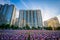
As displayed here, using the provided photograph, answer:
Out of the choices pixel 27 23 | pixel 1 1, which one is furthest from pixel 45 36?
pixel 27 23

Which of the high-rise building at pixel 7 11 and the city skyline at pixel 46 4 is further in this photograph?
the high-rise building at pixel 7 11

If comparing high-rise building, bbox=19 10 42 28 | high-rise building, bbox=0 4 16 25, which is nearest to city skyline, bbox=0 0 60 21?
high-rise building, bbox=0 4 16 25

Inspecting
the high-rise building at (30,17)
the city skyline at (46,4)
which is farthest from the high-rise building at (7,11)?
the city skyline at (46,4)

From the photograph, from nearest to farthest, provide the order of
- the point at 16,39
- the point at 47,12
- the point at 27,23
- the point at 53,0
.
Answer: the point at 16,39 < the point at 53,0 < the point at 47,12 < the point at 27,23

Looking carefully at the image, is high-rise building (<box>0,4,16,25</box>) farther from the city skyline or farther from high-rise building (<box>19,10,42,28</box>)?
the city skyline

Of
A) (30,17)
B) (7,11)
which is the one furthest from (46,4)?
(30,17)

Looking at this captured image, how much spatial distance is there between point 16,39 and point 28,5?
49.7 inches

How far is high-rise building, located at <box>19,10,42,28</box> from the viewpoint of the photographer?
4220mm

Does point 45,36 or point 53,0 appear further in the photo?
point 53,0

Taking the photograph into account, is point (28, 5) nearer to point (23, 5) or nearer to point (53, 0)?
point (23, 5)

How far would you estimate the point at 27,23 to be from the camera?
5.27m

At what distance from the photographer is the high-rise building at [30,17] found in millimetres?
4220

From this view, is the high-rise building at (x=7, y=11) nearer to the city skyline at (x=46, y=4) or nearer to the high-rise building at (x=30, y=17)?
the high-rise building at (x=30, y=17)

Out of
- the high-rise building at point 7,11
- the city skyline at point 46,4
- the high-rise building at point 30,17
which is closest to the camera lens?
the city skyline at point 46,4
